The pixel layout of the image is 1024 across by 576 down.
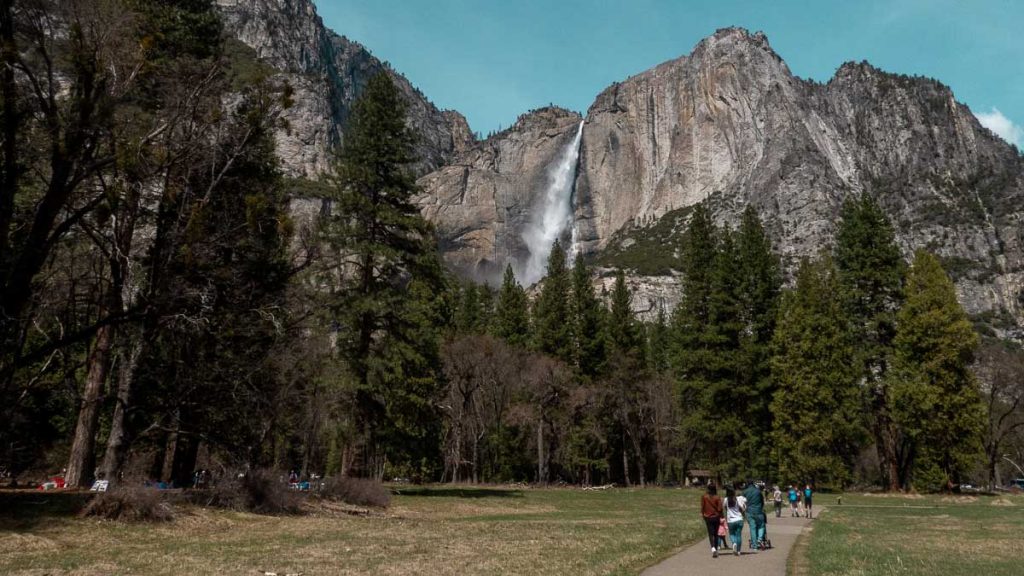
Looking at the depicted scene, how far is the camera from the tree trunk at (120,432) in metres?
15.4

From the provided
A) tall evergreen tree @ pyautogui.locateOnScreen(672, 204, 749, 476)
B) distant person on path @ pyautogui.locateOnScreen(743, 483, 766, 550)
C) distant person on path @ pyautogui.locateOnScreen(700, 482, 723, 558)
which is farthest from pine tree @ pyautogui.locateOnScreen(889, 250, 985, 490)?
distant person on path @ pyautogui.locateOnScreen(700, 482, 723, 558)

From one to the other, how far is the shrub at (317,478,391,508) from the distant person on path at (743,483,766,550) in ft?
35.1

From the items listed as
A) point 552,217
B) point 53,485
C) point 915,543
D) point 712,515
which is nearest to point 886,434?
point 915,543

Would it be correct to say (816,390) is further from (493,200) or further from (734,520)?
(493,200)

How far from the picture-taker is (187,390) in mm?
16422

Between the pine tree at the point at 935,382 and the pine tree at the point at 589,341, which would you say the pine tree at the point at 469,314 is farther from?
the pine tree at the point at 935,382

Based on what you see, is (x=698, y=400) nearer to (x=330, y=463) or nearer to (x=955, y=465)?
(x=955, y=465)

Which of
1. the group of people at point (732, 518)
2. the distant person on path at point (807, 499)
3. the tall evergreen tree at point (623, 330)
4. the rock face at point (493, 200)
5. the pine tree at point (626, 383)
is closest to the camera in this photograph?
the group of people at point (732, 518)

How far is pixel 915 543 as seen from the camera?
13953mm

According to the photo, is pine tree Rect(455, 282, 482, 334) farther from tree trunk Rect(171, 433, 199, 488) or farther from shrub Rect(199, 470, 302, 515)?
shrub Rect(199, 470, 302, 515)

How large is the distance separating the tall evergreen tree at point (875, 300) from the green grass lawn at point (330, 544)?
79.8 feet

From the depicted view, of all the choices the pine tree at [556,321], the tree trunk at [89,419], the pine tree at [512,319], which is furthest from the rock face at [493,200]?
the tree trunk at [89,419]

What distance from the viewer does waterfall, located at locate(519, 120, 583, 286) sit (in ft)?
604

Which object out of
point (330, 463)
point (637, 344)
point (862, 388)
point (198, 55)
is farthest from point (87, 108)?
Result: point (330, 463)
